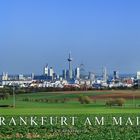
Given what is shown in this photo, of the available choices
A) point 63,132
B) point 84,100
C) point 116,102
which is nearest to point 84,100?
point 84,100

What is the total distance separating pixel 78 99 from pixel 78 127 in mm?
75280

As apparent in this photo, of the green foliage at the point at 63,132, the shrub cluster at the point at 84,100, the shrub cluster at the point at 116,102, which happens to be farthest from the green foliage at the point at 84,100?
the green foliage at the point at 63,132

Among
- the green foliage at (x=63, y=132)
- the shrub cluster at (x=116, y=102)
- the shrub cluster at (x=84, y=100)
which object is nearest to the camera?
the green foliage at (x=63, y=132)

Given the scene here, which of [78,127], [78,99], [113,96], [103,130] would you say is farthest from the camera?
[78,99]

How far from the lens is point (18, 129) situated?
1494 inches

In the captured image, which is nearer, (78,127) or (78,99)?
(78,127)

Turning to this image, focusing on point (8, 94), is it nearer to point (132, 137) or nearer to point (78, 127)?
point (78, 127)

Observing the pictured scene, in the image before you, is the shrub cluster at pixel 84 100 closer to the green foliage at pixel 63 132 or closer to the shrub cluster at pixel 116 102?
the shrub cluster at pixel 116 102

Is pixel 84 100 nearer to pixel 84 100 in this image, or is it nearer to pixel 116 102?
pixel 84 100

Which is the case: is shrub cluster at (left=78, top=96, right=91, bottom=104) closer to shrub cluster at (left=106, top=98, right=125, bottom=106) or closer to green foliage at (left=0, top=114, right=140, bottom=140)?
shrub cluster at (left=106, top=98, right=125, bottom=106)

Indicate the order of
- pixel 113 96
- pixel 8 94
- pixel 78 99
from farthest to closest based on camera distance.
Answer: pixel 8 94
pixel 78 99
pixel 113 96

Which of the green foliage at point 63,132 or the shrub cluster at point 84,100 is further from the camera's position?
the shrub cluster at point 84,100

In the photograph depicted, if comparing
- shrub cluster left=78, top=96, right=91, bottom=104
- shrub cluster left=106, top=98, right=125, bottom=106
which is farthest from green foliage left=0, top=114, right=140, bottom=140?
shrub cluster left=78, top=96, right=91, bottom=104

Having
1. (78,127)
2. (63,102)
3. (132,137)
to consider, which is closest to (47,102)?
(63,102)
